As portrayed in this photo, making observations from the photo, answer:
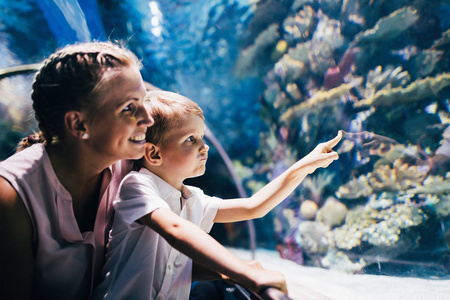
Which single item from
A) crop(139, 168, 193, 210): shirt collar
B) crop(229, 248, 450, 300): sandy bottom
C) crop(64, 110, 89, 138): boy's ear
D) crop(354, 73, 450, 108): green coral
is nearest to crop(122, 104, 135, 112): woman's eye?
crop(64, 110, 89, 138): boy's ear

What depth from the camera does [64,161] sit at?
85 cm

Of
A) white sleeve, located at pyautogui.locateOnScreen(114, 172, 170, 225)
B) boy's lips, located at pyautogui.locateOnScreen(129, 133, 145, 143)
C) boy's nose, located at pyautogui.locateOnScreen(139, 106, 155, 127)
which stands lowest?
white sleeve, located at pyautogui.locateOnScreen(114, 172, 170, 225)

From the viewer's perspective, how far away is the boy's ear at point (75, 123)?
0.79m

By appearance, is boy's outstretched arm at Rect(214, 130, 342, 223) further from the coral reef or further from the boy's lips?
the coral reef

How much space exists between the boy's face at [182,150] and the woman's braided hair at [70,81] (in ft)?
0.89

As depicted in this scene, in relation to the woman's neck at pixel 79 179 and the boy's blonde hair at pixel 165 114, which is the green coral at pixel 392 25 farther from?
the woman's neck at pixel 79 179

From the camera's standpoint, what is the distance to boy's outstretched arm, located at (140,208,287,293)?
571 mm

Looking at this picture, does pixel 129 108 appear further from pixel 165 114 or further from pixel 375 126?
pixel 375 126

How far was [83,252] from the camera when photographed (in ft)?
2.87

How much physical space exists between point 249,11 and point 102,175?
3033 millimetres

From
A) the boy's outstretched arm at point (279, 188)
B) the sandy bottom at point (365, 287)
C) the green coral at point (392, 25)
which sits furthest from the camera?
the green coral at point (392, 25)

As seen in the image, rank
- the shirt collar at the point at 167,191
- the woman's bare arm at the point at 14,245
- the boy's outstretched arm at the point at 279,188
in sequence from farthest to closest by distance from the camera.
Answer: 1. the boy's outstretched arm at the point at 279,188
2. the shirt collar at the point at 167,191
3. the woman's bare arm at the point at 14,245

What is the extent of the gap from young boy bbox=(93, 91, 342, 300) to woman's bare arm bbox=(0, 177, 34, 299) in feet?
0.70

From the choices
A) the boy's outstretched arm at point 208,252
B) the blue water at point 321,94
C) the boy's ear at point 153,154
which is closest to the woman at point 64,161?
the boy's ear at point 153,154
